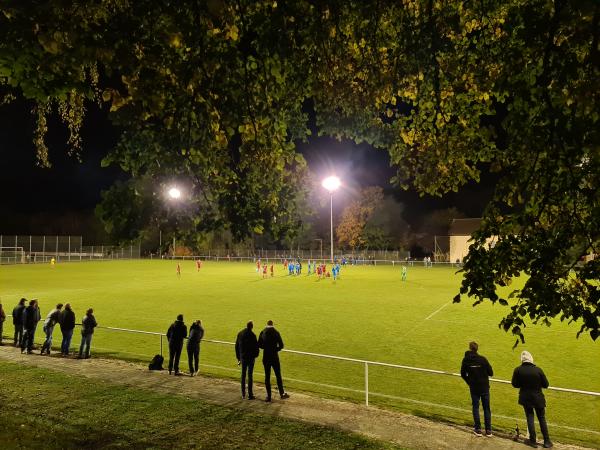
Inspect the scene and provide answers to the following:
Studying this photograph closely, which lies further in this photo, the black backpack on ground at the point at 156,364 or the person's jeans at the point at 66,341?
the person's jeans at the point at 66,341

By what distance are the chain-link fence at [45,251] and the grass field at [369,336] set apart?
117 ft

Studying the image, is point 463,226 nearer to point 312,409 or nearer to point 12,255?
point 12,255

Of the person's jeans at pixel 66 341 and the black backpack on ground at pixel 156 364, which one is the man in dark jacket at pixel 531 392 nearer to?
the black backpack on ground at pixel 156 364

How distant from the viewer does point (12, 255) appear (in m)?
67.1

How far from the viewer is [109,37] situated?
13.0 ft

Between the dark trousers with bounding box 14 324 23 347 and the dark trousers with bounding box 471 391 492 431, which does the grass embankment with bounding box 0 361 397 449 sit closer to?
the dark trousers with bounding box 471 391 492 431

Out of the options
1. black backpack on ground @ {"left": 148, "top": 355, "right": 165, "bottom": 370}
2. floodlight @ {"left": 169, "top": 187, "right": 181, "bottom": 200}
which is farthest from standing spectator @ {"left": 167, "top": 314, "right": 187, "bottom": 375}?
floodlight @ {"left": 169, "top": 187, "right": 181, "bottom": 200}

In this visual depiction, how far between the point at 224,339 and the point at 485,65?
1341cm

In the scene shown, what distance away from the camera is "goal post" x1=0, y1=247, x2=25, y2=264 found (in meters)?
60.9

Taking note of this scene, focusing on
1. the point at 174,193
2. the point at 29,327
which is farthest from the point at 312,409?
the point at 29,327

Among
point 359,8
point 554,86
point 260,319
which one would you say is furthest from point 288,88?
point 260,319

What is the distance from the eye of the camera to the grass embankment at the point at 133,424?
7141 millimetres

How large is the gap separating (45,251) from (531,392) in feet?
258

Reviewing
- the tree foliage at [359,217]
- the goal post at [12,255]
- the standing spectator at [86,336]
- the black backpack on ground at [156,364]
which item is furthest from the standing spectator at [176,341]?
the tree foliage at [359,217]
